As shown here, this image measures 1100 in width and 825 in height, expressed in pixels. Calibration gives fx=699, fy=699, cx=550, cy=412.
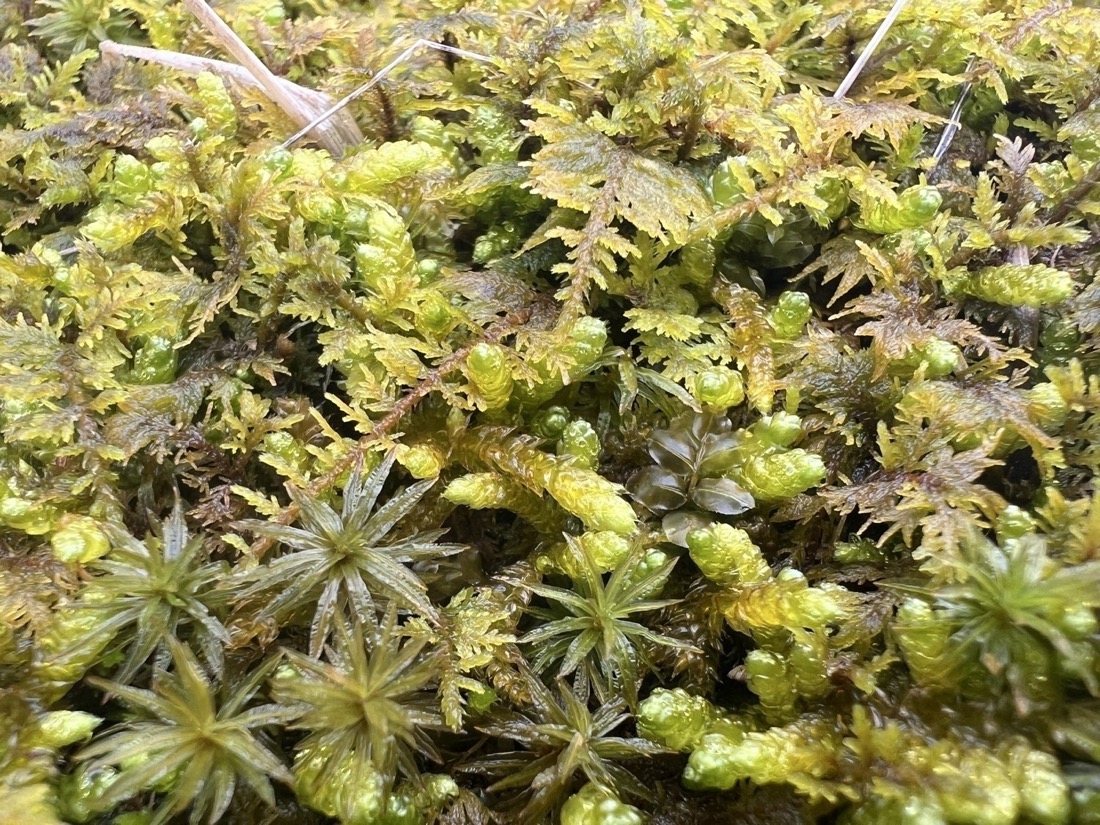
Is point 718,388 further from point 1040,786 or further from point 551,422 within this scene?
point 1040,786

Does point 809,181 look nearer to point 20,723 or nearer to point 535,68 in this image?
point 535,68

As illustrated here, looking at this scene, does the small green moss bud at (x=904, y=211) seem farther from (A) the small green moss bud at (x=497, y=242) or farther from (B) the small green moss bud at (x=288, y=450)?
(B) the small green moss bud at (x=288, y=450)

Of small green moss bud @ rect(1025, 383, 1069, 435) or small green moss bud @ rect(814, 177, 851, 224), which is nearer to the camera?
small green moss bud @ rect(1025, 383, 1069, 435)

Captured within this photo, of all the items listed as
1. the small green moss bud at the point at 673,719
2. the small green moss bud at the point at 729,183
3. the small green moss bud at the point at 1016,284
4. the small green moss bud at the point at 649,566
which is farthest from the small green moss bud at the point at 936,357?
the small green moss bud at the point at 673,719

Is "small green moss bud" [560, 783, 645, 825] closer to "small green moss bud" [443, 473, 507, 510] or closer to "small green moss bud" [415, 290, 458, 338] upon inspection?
"small green moss bud" [443, 473, 507, 510]

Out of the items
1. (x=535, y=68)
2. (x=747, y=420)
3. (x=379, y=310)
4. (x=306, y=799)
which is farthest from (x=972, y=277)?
(x=306, y=799)

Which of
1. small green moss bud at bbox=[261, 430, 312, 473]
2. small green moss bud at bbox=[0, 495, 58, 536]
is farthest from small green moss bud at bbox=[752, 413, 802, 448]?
small green moss bud at bbox=[0, 495, 58, 536]
